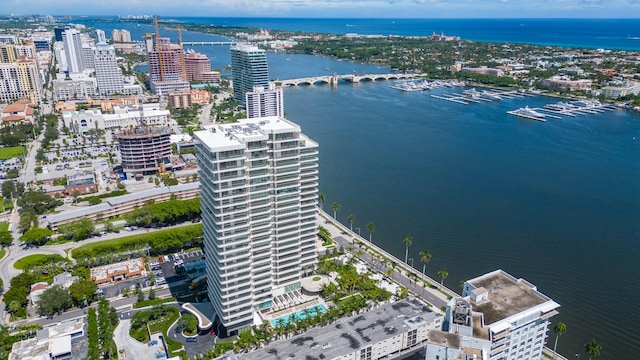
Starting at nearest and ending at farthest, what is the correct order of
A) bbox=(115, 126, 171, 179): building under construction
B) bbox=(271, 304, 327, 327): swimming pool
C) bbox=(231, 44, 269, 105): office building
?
1. bbox=(271, 304, 327, 327): swimming pool
2. bbox=(115, 126, 171, 179): building under construction
3. bbox=(231, 44, 269, 105): office building

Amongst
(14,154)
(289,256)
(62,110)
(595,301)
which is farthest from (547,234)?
(62,110)

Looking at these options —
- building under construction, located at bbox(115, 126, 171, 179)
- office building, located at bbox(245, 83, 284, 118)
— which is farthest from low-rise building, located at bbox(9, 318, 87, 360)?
office building, located at bbox(245, 83, 284, 118)

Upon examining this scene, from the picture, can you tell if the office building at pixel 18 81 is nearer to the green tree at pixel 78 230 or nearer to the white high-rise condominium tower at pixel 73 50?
the white high-rise condominium tower at pixel 73 50

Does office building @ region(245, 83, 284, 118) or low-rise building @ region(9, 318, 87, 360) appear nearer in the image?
low-rise building @ region(9, 318, 87, 360)

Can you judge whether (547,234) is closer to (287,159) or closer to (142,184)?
(287,159)

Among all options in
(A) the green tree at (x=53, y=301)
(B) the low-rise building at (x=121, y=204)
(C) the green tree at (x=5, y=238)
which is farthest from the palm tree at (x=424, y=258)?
(C) the green tree at (x=5, y=238)

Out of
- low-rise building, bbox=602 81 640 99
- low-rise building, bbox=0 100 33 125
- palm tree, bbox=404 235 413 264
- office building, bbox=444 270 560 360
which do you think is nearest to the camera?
office building, bbox=444 270 560 360

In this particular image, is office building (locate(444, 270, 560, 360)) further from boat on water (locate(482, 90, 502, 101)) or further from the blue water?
boat on water (locate(482, 90, 502, 101))
